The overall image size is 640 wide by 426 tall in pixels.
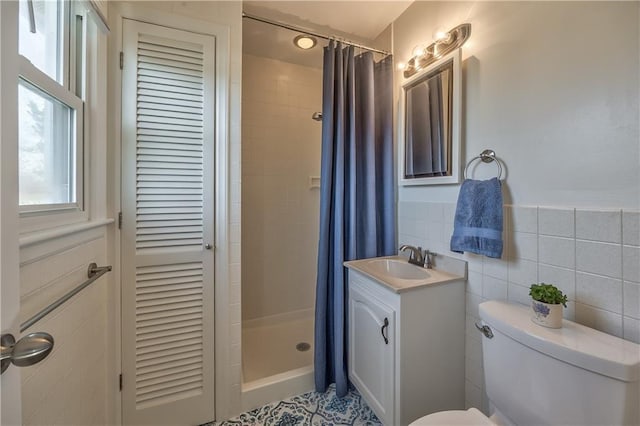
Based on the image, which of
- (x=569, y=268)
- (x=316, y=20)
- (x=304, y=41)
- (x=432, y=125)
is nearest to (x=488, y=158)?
(x=432, y=125)

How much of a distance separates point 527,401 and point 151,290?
1.62 m

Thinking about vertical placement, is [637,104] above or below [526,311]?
above

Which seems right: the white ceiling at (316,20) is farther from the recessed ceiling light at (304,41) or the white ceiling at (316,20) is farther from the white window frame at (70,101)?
the white window frame at (70,101)

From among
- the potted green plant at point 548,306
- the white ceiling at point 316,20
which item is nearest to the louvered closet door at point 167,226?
the white ceiling at point 316,20

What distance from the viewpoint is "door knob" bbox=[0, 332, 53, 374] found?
0.41 m

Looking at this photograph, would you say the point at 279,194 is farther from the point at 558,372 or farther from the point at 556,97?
the point at 558,372

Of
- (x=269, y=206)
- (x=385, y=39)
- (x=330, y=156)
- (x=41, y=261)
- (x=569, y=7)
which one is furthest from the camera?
(x=269, y=206)

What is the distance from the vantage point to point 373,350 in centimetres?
138

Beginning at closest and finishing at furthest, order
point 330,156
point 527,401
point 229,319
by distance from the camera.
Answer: point 527,401 < point 229,319 < point 330,156

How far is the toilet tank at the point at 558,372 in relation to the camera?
69cm

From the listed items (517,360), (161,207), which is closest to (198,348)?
(161,207)

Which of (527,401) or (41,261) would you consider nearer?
(41,261)

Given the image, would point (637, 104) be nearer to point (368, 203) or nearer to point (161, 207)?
Result: point (368, 203)

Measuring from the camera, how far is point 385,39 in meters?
1.96
